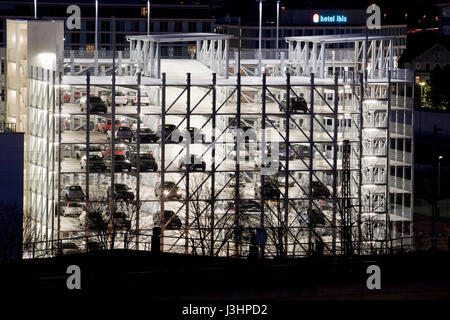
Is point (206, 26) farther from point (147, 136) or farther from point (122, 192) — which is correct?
point (122, 192)

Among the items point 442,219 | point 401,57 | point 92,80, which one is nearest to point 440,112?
point 401,57

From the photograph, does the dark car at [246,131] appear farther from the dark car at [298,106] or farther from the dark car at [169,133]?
the dark car at [169,133]

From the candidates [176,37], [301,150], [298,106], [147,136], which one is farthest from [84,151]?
[301,150]

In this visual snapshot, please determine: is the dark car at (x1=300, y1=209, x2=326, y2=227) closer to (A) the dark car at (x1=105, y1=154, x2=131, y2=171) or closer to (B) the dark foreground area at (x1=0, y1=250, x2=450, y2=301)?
(A) the dark car at (x1=105, y1=154, x2=131, y2=171)

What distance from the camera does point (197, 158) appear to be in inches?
2394

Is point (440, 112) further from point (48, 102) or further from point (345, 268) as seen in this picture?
point (345, 268)

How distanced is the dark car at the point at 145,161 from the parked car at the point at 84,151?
2.05 meters

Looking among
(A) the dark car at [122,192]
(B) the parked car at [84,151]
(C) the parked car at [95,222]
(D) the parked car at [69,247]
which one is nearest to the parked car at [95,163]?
(B) the parked car at [84,151]

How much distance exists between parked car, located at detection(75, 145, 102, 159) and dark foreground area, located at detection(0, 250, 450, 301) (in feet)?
74.6

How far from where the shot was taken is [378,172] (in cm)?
6506

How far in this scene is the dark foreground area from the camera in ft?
113

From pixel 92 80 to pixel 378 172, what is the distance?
16356 mm

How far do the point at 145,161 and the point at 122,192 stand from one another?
1.99 meters

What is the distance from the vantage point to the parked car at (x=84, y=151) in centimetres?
6197
